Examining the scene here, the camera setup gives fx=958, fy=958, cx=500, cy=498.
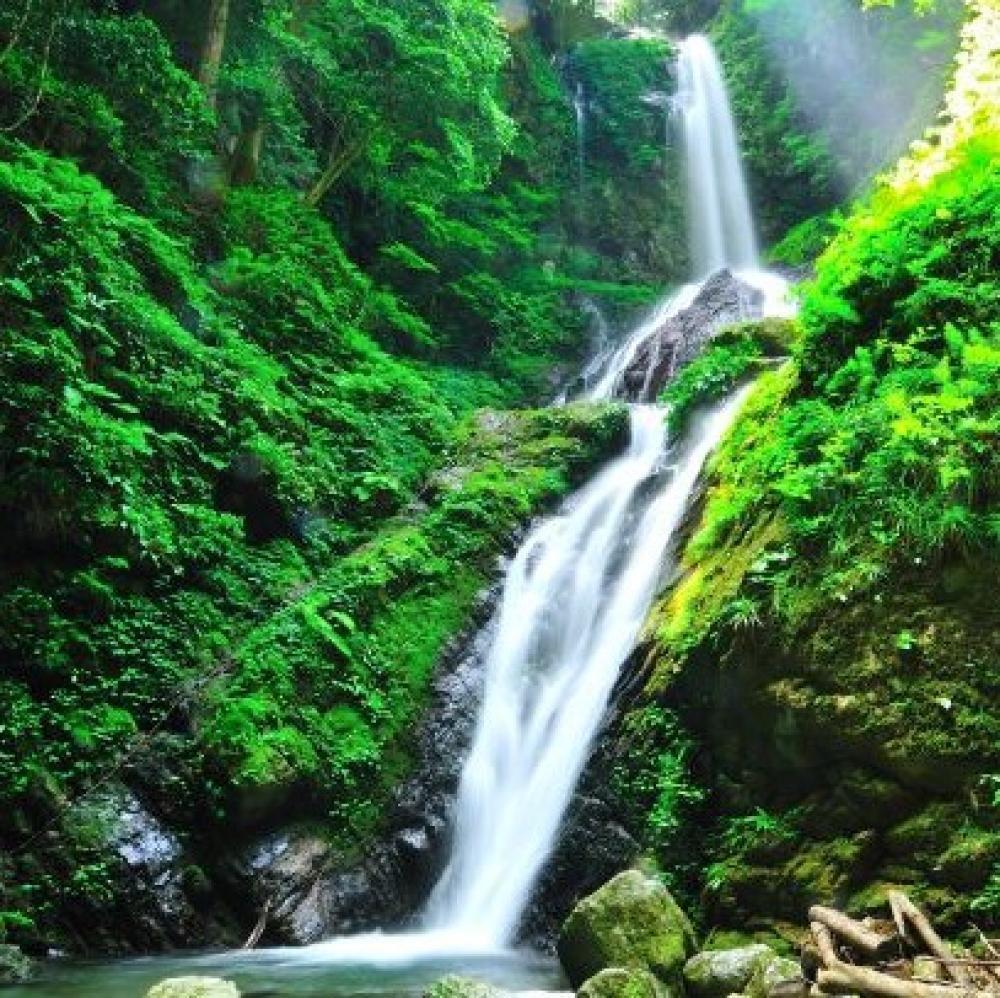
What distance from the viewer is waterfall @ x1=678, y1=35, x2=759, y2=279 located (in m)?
23.9

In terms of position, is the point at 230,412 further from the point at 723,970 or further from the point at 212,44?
the point at 723,970

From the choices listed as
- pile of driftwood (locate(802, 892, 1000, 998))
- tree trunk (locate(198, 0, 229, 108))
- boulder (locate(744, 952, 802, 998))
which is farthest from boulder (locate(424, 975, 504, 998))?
tree trunk (locate(198, 0, 229, 108))

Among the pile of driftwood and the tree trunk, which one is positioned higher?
the tree trunk

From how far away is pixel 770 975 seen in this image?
475cm

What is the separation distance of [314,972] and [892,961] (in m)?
3.88

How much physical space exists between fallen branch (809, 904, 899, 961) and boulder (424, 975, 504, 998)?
5.69ft

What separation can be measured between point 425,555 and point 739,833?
5.54 metres

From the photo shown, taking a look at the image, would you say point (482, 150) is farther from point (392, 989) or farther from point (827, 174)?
point (392, 989)

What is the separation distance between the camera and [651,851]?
22.5 ft

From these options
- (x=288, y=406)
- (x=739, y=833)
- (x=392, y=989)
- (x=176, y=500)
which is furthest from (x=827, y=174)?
(x=392, y=989)

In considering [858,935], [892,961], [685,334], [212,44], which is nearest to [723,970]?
[858,935]

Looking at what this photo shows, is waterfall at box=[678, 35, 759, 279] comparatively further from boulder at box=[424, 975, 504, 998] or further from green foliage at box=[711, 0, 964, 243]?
boulder at box=[424, 975, 504, 998]

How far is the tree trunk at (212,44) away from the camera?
44.4ft

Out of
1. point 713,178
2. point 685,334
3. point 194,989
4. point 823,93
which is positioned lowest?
point 194,989
